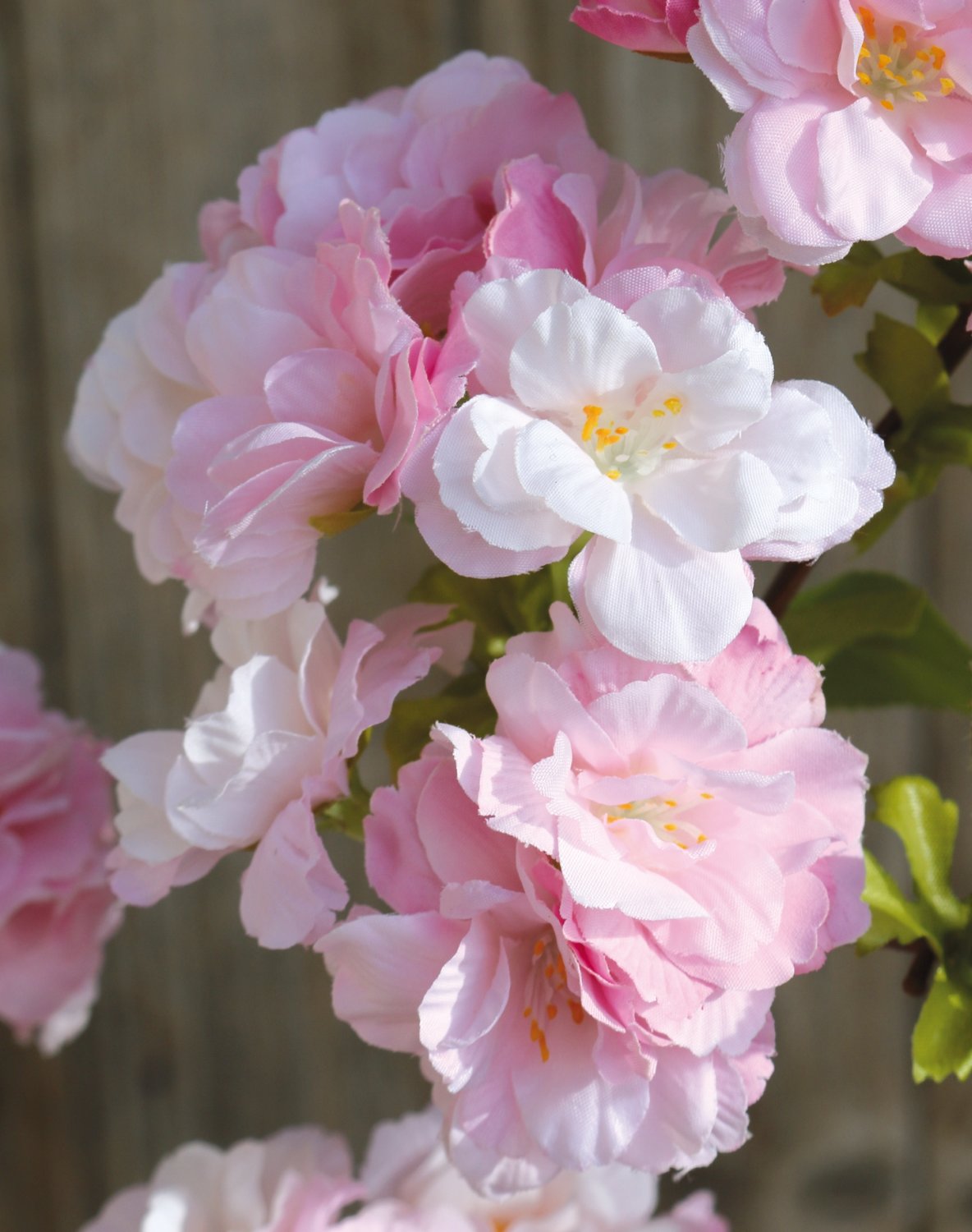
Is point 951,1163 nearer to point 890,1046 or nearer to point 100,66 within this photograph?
point 890,1046

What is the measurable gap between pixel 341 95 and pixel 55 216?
18cm

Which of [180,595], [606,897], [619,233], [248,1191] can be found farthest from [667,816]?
[180,595]

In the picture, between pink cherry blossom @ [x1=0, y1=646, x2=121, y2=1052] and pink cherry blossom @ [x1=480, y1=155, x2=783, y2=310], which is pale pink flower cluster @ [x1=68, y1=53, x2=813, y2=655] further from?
pink cherry blossom @ [x1=0, y1=646, x2=121, y2=1052]

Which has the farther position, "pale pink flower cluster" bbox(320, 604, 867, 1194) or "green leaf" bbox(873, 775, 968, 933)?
"green leaf" bbox(873, 775, 968, 933)

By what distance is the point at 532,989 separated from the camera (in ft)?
1.10

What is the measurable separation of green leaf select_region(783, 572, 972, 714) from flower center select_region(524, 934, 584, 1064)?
16 cm

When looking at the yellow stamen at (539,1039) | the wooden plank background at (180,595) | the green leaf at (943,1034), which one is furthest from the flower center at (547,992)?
the wooden plank background at (180,595)

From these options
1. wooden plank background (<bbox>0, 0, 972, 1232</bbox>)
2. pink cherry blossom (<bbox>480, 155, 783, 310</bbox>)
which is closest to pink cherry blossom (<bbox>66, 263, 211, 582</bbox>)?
pink cherry blossom (<bbox>480, 155, 783, 310</bbox>)

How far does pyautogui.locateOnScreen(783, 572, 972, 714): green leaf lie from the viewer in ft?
1.47

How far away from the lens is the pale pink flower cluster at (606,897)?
30cm

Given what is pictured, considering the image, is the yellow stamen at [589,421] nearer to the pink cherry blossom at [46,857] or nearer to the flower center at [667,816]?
the flower center at [667,816]

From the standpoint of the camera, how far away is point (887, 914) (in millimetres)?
392

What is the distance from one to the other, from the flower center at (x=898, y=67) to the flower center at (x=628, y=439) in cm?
9

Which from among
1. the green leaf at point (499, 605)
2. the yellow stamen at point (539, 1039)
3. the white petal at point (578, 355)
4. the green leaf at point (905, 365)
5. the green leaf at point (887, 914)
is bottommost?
the green leaf at point (887, 914)
